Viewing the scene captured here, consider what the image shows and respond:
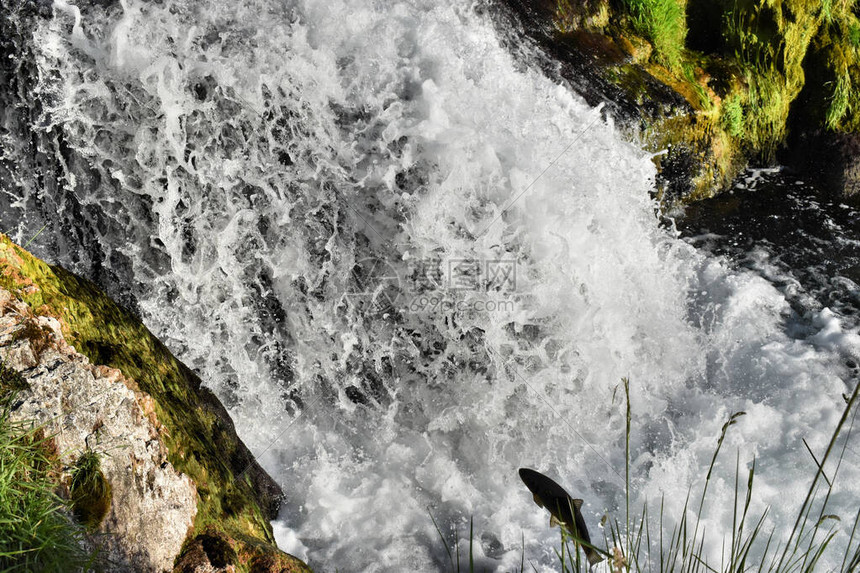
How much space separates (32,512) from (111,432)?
404mm

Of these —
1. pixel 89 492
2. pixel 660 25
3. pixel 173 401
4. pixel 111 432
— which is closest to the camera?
pixel 89 492

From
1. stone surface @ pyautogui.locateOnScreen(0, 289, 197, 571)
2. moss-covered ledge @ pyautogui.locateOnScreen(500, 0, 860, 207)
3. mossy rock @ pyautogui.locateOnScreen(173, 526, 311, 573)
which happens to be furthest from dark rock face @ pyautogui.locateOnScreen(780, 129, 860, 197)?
stone surface @ pyautogui.locateOnScreen(0, 289, 197, 571)

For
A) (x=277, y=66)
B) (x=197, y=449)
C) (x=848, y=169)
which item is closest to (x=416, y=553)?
(x=197, y=449)

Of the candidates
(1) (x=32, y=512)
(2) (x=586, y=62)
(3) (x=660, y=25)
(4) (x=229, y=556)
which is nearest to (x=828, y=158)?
(3) (x=660, y=25)

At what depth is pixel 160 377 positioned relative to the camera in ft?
Answer: 9.02

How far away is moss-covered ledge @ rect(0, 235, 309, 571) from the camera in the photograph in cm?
229

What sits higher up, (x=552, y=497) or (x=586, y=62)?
(x=586, y=62)

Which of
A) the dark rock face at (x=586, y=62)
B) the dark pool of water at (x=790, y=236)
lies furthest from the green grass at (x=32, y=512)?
the dark pool of water at (x=790, y=236)

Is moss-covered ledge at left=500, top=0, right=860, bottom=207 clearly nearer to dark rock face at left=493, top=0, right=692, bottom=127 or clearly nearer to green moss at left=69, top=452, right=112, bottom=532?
dark rock face at left=493, top=0, right=692, bottom=127

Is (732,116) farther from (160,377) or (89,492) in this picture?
(89,492)

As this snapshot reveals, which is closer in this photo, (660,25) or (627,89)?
(627,89)

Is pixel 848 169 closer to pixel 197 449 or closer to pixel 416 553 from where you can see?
pixel 416 553

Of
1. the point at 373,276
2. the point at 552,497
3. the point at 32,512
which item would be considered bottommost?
the point at 373,276

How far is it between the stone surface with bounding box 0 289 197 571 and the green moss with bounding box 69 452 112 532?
2 cm
